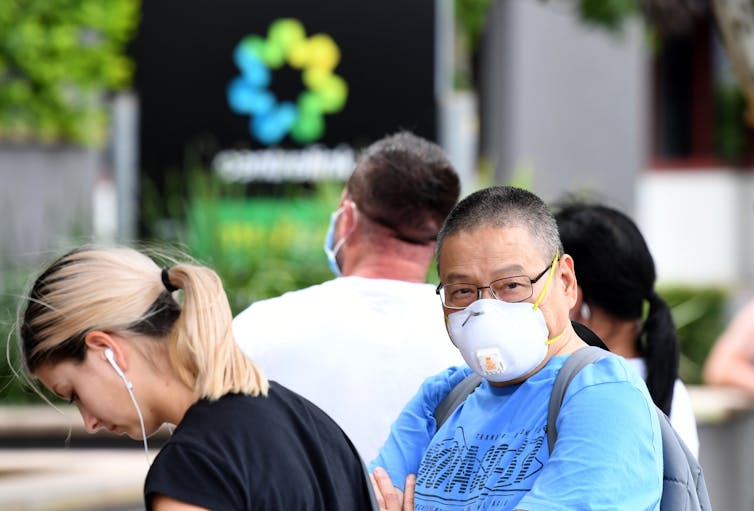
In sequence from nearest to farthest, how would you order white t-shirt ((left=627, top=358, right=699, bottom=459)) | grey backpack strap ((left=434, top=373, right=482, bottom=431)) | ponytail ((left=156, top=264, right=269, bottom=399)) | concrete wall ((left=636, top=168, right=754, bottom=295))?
ponytail ((left=156, top=264, right=269, bottom=399)) < grey backpack strap ((left=434, top=373, right=482, bottom=431)) < white t-shirt ((left=627, top=358, right=699, bottom=459)) < concrete wall ((left=636, top=168, right=754, bottom=295))

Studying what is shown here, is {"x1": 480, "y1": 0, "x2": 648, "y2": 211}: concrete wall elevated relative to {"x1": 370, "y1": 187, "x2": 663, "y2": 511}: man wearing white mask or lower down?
lower down

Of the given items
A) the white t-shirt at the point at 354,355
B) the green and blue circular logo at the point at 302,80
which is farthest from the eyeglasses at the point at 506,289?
the green and blue circular logo at the point at 302,80

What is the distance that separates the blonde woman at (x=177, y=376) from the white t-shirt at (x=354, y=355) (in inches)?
31.0

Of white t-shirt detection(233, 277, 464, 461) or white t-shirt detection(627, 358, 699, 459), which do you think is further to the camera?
white t-shirt detection(627, 358, 699, 459)

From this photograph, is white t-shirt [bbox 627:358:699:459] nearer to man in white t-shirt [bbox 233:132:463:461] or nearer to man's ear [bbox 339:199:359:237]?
man in white t-shirt [bbox 233:132:463:461]

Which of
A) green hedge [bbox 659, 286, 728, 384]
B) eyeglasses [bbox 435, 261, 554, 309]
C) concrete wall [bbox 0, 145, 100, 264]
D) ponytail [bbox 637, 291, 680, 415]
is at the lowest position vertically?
green hedge [bbox 659, 286, 728, 384]

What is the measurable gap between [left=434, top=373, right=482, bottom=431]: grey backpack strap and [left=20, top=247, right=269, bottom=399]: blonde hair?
1.42 feet

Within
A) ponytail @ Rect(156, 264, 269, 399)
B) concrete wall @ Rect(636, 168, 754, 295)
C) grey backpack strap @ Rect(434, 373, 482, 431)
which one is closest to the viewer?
ponytail @ Rect(156, 264, 269, 399)

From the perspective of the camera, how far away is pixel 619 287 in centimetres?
372

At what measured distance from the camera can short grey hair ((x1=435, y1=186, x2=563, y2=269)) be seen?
8.70ft

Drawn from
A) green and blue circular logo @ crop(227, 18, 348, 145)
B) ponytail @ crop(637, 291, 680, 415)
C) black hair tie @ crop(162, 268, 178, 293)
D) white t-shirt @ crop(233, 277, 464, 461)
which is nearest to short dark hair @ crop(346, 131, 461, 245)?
white t-shirt @ crop(233, 277, 464, 461)

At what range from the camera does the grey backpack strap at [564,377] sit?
2.48 meters

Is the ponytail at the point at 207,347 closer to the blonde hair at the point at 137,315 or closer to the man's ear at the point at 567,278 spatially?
the blonde hair at the point at 137,315

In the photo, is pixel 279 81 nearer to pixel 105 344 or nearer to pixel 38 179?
pixel 38 179
